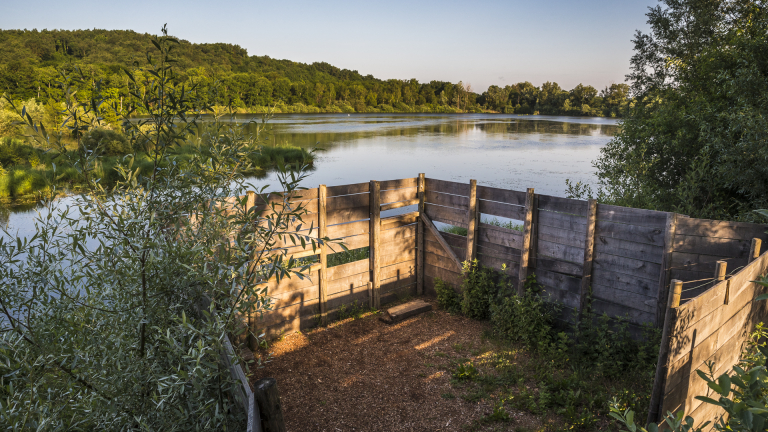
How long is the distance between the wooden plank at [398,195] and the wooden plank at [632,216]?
3.09 metres

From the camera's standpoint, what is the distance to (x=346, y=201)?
6.74 metres

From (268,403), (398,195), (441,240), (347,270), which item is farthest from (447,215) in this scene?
(268,403)

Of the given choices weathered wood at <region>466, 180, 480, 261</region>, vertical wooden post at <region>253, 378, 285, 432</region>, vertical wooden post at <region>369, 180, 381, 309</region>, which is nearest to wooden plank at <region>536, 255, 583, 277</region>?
weathered wood at <region>466, 180, 480, 261</region>

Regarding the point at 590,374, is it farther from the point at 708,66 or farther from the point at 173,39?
the point at 708,66

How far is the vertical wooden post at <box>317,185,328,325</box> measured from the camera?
6.35 metres

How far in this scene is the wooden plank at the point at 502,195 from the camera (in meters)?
6.39

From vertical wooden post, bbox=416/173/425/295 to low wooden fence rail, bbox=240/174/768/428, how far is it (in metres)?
0.02

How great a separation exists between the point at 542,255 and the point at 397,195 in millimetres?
2586

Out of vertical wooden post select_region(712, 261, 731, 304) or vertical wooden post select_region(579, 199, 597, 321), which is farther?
vertical wooden post select_region(579, 199, 597, 321)

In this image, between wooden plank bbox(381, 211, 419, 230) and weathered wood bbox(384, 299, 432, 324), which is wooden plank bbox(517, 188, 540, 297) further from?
wooden plank bbox(381, 211, 419, 230)

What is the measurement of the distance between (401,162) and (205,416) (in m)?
27.5

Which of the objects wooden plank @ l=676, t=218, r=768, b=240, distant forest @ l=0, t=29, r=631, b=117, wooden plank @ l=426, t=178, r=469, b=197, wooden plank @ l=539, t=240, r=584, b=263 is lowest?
wooden plank @ l=539, t=240, r=584, b=263

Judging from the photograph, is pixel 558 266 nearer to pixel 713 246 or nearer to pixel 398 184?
pixel 713 246

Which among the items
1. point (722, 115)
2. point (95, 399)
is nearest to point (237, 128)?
point (95, 399)
